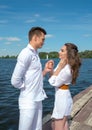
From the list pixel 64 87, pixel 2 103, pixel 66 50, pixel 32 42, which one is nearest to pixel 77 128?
pixel 64 87

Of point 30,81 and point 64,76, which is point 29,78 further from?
point 64,76

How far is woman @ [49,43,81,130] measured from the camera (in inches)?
207

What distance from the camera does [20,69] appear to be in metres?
4.50

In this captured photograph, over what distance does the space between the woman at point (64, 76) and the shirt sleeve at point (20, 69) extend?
0.90 metres

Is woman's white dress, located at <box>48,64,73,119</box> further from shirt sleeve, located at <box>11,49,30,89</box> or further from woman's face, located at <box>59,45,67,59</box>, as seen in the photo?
shirt sleeve, located at <box>11,49,30,89</box>

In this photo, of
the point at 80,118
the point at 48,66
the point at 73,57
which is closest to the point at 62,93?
the point at 48,66

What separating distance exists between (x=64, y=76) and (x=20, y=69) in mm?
1090

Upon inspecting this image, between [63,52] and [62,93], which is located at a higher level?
[63,52]

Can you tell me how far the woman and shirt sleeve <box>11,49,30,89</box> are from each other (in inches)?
35.3

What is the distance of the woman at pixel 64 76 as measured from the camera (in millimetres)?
5262

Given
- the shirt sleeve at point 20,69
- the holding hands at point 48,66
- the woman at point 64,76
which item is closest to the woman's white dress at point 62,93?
the woman at point 64,76

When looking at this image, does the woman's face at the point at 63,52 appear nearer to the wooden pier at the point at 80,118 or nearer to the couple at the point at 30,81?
the couple at the point at 30,81

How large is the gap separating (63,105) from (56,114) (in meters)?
0.25

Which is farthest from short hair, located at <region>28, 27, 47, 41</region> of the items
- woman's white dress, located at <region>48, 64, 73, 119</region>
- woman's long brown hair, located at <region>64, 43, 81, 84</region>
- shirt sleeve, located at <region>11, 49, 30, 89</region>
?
woman's white dress, located at <region>48, 64, 73, 119</region>
